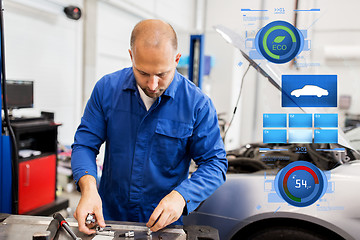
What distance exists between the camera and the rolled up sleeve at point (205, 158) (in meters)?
1.17

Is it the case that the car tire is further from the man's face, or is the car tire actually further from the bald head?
the bald head

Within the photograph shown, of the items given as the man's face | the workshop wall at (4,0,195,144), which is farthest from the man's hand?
the workshop wall at (4,0,195,144)

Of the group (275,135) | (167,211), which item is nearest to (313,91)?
(275,135)

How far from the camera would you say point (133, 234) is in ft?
3.29

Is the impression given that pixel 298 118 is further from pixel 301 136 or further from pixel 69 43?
pixel 69 43

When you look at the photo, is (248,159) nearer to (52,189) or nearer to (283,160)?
(283,160)

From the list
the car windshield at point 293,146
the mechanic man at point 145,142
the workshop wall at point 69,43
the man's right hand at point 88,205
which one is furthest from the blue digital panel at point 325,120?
the workshop wall at point 69,43

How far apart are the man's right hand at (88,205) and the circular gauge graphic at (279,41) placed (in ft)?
3.02

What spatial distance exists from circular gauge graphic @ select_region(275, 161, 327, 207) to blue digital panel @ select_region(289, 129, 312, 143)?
0.12 metres

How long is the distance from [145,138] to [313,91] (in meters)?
0.77

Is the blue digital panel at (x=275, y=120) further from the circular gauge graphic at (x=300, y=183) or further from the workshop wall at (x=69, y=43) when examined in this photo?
the workshop wall at (x=69, y=43)

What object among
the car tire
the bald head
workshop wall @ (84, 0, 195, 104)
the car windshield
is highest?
workshop wall @ (84, 0, 195, 104)

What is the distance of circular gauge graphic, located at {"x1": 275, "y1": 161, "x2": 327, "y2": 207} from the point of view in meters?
1.46

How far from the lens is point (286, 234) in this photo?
1.56 meters
